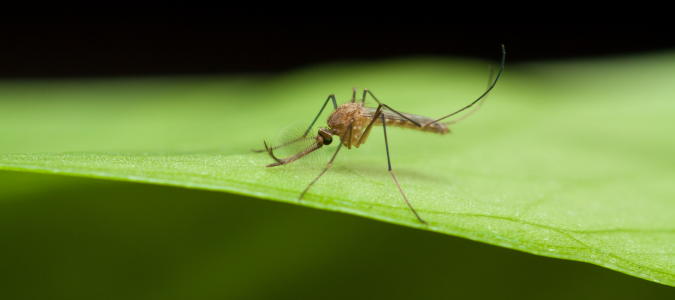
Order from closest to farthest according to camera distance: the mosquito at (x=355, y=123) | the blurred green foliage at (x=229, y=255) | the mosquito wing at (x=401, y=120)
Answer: the blurred green foliage at (x=229, y=255) < the mosquito at (x=355, y=123) < the mosquito wing at (x=401, y=120)

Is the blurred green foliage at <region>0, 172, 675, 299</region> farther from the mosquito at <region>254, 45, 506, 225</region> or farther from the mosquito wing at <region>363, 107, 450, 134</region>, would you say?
the mosquito wing at <region>363, 107, 450, 134</region>

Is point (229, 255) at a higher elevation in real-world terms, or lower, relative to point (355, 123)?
lower

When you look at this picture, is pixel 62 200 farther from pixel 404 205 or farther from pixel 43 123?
pixel 43 123

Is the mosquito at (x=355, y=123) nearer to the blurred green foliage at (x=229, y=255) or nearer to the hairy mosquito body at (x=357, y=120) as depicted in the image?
the hairy mosquito body at (x=357, y=120)

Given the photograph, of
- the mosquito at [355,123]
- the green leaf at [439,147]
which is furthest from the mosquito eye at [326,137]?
the green leaf at [439,147]

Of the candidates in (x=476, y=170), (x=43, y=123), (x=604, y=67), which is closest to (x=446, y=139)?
(x=476, y=170)

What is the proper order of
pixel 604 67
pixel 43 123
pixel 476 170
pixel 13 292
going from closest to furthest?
pixel 13 292, pixel 476 170, pixel 43 123, pixel 604 67

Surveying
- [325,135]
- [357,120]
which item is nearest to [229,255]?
[325,135]

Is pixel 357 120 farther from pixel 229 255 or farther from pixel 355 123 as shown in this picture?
pixel 229 255
